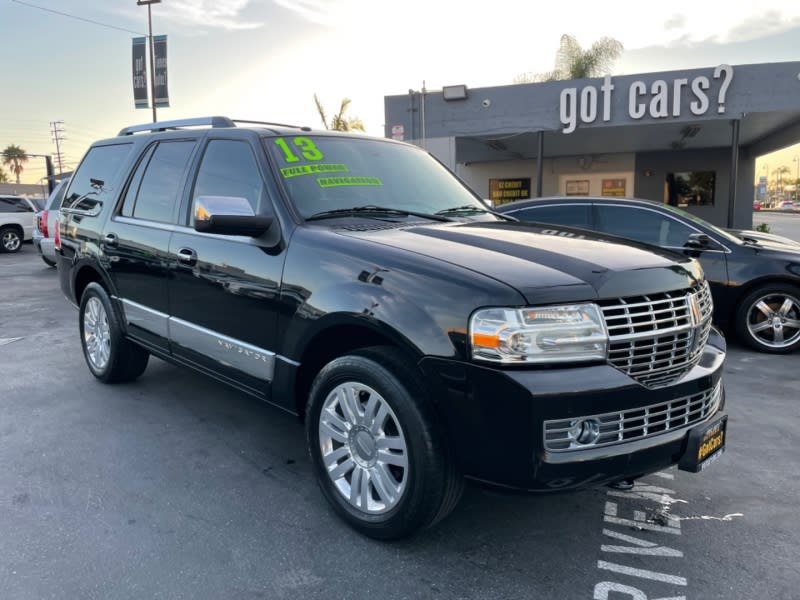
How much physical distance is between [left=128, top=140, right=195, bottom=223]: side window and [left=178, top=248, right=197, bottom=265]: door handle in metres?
0.34

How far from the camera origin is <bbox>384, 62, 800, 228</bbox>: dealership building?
13.2 meters

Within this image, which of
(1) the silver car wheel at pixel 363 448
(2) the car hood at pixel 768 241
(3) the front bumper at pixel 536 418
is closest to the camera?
(3) the front bumper at pixel 536 418

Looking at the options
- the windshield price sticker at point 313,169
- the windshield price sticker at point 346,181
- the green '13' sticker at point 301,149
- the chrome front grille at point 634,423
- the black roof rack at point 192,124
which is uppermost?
the black roof rack at point 192,124

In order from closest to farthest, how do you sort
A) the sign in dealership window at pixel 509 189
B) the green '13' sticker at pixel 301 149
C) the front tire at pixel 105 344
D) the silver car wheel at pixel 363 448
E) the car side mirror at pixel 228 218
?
the silver car wheel at pixel 363 448 < the car side mirror at pixel 228 218 < the green '13' sticker at pixel 301 149 < the front tire at pixel 105 344 < the sign in dealership window at pixel 509 189

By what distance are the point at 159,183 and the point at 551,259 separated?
2.88 metres

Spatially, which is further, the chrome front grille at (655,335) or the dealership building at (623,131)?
the dealership building at (623,131)

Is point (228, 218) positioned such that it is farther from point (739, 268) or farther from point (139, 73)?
A: point (139, 73)

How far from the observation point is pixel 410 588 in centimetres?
249

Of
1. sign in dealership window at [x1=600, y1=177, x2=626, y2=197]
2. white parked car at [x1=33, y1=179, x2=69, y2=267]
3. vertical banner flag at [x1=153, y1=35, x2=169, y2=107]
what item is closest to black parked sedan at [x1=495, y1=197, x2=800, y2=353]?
white parked car at [x1=33, y1=179, x2=69, y2=267]

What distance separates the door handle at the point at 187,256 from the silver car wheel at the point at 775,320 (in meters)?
5.33

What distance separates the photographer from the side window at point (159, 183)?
4094mm

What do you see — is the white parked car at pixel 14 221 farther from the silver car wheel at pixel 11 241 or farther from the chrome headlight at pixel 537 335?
the chrome headlight at pixel 537 335

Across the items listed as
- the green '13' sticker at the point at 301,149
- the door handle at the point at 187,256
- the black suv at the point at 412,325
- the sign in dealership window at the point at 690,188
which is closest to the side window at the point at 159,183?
the black suv at the point at 412,325

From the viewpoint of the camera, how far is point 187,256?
147 inches
